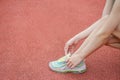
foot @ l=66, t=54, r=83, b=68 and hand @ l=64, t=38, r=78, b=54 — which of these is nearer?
foot @ l=66, t=54, r=83, b=68

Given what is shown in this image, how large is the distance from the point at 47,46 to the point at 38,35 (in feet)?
0.60

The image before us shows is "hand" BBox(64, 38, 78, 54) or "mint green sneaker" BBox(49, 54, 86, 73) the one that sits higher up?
"hand" BBox(64, 38, 78, 54)

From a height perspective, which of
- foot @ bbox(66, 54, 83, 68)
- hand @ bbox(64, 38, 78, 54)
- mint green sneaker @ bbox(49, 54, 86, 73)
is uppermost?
hand @ bbox(64, 38, 78, 54)

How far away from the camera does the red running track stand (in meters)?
1.45

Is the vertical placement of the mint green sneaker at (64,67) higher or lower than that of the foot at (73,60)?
lower

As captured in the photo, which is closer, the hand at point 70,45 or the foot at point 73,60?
the foot at point 73,60

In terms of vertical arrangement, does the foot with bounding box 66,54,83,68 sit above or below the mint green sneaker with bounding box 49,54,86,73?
above

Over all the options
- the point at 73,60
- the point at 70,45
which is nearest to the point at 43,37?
the point at 70,45

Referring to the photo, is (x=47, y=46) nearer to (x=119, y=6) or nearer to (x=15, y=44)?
(x=15, y=44)

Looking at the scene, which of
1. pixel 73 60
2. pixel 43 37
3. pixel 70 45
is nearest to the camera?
pixel 73 60

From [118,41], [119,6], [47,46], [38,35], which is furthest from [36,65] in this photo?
[119,6]

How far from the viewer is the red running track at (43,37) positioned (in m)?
1.45

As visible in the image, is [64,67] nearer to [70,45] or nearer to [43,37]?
[70,45]

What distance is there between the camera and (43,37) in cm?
183
